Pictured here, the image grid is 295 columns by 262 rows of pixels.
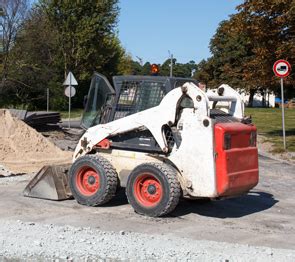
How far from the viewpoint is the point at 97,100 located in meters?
9.77

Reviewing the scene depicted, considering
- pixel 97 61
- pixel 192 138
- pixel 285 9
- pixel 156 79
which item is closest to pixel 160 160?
pixel 192 138

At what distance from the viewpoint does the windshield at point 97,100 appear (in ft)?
31.5

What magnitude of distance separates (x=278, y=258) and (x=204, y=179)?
229cm

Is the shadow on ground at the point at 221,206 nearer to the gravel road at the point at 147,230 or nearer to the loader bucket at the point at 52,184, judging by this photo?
the gravel road at the point at 147,230

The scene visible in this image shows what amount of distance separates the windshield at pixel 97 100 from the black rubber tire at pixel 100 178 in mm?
822

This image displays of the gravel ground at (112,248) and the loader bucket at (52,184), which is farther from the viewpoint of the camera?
the loader bucket at (52,184)

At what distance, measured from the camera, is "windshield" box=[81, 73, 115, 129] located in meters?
9.59

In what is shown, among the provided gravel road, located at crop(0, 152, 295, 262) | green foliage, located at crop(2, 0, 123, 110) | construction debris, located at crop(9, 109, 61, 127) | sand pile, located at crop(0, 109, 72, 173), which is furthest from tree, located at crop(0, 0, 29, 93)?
gravel road, located at crop(0, 152, 295, 262)

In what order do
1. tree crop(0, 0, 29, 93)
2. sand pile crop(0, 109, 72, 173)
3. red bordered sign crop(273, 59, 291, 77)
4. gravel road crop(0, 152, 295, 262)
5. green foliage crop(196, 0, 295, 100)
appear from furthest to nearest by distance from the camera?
tree crop(0, 0, 29, 93) < green foliage crop(196, 0, 295, 100) < red bordered sign crop(273, 59, 291, 77) < sand pile crop(0, 109, 72, 173) < gravel road crop(0, 152, 295, 262)

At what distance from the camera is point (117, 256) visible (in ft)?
19.5

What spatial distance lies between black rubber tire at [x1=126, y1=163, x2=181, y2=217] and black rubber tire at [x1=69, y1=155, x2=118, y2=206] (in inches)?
17.0

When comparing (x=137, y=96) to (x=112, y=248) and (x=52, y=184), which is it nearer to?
(x=52, y=184)

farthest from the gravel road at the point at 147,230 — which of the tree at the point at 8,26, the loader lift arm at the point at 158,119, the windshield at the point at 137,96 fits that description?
the tree at the point at 8,26

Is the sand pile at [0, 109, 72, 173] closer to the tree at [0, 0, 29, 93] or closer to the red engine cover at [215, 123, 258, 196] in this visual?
the red engine cover at [215, 123, 258, 196]
